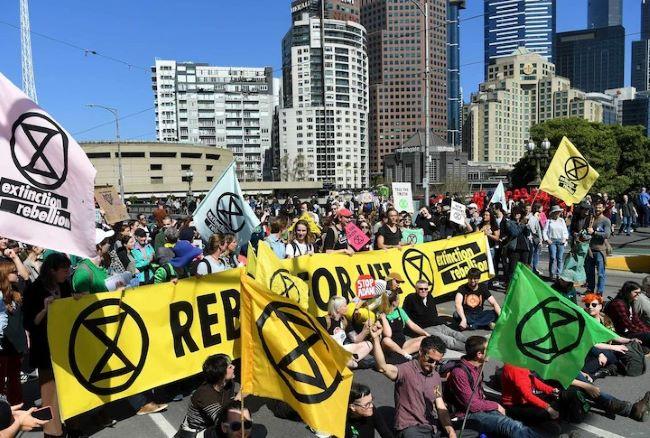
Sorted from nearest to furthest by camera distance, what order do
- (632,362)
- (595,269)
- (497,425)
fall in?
(497,425) < (632,362) < (595,269)

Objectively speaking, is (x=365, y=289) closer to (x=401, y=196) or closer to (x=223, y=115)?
(x=401, y=196)

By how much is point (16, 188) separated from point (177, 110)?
17144cm

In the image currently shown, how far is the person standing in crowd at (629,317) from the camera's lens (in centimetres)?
728

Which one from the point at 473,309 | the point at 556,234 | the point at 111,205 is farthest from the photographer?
the point at 111,205

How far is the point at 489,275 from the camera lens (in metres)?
10.8

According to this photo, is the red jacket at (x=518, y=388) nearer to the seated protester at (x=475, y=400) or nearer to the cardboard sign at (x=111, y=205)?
the seated protester at (x=475, y=400)

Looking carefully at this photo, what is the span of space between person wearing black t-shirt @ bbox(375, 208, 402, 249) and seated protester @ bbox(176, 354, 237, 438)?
538 cm

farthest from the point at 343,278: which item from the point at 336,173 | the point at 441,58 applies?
the point at 441,58

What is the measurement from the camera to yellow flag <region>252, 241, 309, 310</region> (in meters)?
6.72

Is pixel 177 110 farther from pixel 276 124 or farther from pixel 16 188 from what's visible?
pixel 16 188

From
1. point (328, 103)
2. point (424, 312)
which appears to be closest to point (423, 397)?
point (424, 312)

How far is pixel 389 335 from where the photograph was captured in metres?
6.94

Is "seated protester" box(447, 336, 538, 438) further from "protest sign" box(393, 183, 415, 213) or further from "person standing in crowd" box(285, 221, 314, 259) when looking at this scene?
"protest sign" box(393, 183, 415, 213)

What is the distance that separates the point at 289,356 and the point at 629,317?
5.43 meters
